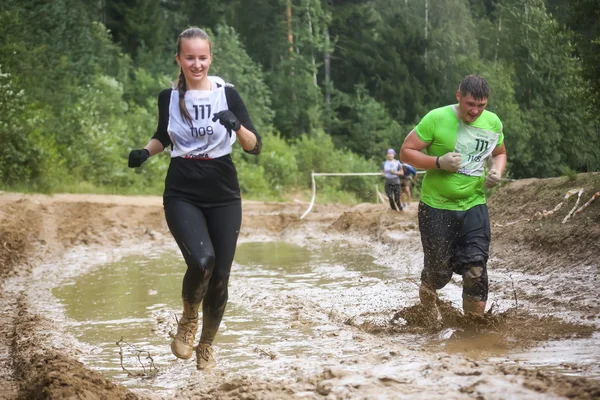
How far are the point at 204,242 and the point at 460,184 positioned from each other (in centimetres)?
213

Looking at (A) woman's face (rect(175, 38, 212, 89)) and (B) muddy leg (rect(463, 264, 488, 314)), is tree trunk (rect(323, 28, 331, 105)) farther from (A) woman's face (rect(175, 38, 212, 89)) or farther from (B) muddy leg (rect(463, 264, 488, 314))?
(A) woman's face (rect(175, 38, 212, 89))

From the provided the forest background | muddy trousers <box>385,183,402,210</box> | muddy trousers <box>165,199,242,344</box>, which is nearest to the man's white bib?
muddy trousers <box>165,199,242,344</box>

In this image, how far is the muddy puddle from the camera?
17.6ft

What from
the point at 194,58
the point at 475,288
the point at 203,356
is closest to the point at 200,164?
the point at 194,58

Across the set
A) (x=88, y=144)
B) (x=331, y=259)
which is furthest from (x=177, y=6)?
(x=331, y=259)

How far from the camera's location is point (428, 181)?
21.7 feet

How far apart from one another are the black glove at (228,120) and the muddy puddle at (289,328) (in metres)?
1.42

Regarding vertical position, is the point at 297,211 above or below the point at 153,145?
below

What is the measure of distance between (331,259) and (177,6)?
3781 centimetres

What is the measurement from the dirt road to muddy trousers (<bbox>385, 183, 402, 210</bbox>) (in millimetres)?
1462

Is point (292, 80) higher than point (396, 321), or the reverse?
point (292, 80)

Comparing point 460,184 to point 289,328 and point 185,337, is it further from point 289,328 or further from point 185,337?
point 185,337

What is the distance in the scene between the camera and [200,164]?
5328mm

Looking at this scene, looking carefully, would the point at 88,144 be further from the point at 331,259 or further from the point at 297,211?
the point at 331,259
